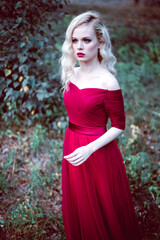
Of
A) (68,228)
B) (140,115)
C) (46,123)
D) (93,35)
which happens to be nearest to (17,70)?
(46,123)

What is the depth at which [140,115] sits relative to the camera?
4.41 meters

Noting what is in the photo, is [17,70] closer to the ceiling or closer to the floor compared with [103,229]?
closer to the ceiling

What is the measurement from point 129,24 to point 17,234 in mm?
8118

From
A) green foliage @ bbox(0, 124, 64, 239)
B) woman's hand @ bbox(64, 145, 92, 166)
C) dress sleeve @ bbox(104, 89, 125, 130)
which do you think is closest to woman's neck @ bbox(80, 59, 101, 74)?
dress sleeve @ bbox(104, 89, 125, 130)

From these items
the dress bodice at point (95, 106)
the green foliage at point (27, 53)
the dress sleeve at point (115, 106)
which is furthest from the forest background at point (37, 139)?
the dress sleeve at point (115, 106)

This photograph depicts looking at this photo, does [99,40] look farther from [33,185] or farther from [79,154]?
[33,185]

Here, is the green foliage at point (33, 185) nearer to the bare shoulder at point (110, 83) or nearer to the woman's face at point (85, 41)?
the bare shoulder at point (110, 83)

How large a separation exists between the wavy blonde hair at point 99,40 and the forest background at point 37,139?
1.05m

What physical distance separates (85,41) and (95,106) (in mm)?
505

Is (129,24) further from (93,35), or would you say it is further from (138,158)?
(93,35)

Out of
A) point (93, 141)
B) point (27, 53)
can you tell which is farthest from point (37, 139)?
point (93, 141)

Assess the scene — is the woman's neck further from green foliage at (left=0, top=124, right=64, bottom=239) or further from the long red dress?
green foliage at (left=0, top=124, right=64, bottom=239)

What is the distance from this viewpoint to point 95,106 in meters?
1.68

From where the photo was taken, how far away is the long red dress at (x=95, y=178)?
66.6 inches
